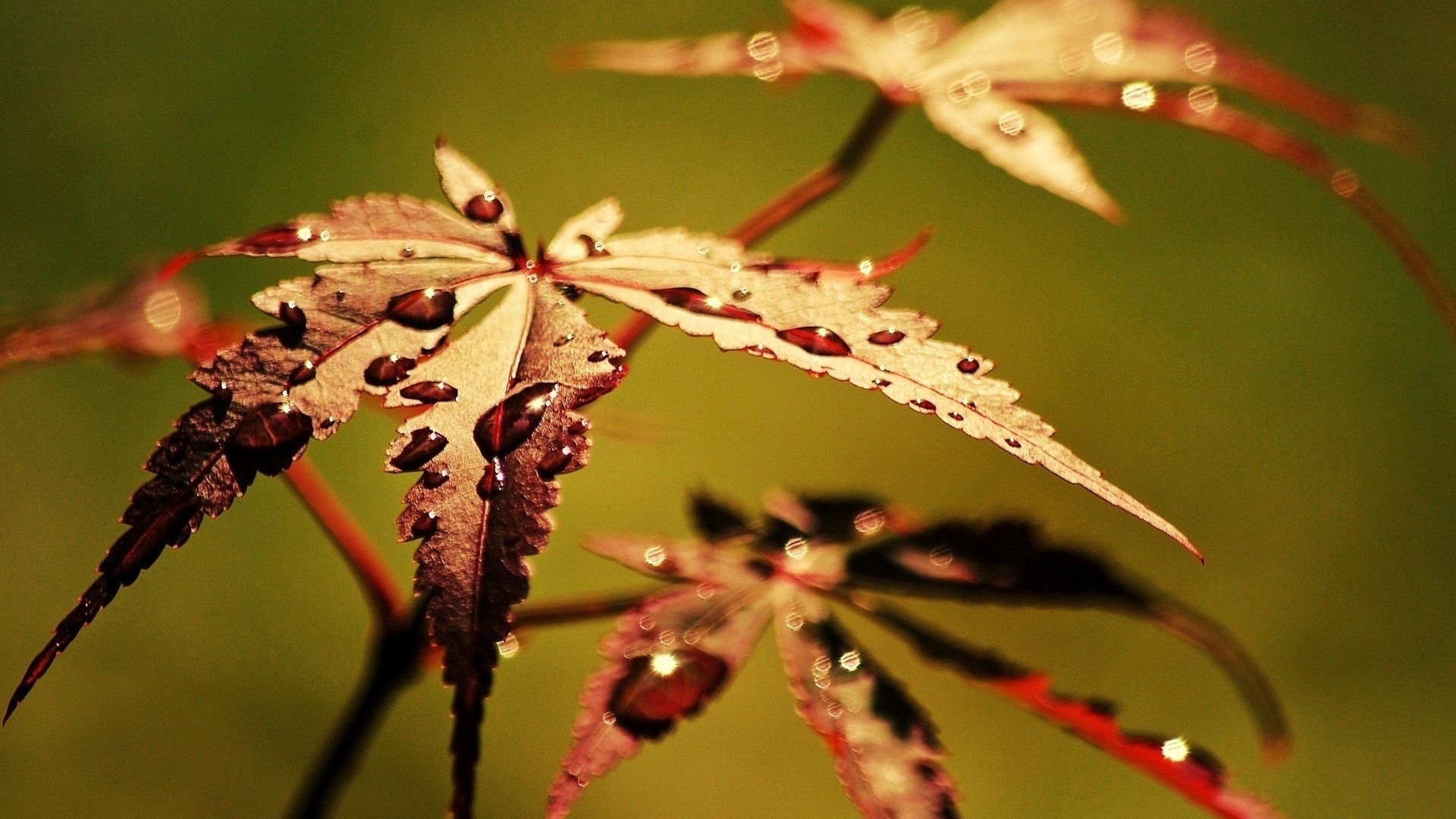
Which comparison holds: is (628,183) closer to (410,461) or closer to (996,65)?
(996,65)

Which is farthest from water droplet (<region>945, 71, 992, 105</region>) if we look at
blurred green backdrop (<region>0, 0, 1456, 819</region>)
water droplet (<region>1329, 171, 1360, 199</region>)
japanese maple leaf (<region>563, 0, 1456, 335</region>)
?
blurred green backdrop (<region>0, 0, 1456, 819</region>)

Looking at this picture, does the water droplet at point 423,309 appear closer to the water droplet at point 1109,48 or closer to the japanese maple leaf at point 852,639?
the japanese maple leaf at point 852,639

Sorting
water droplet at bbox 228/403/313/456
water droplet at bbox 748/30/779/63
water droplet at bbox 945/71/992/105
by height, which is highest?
water droplet at bbox 748/30/779/63

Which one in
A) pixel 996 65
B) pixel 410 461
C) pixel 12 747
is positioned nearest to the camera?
pixel 410 461

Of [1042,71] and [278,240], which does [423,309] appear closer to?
[278,240]

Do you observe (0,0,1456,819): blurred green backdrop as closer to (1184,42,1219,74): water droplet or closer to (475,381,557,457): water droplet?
(1184,42,1219,74): water droplet

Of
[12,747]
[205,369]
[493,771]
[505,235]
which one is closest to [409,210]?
[505,235]

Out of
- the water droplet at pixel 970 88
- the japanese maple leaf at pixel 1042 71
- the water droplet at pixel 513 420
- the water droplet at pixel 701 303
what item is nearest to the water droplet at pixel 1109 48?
the japanese maple leaf at pixel 1042 71
